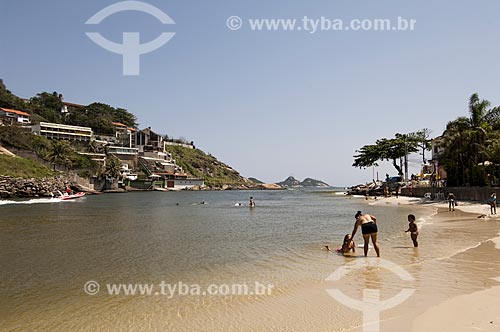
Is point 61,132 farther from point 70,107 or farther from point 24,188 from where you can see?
point 24,188

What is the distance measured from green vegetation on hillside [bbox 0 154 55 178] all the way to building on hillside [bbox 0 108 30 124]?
46.5 metres

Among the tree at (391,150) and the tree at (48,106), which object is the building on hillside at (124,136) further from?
the tree at (391,150)

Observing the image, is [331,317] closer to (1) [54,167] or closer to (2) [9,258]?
(2) [9,258]

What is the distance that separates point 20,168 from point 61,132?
2169 inches

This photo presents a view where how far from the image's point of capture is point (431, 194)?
188ft

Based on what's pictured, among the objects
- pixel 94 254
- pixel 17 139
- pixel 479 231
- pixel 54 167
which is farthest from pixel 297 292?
pixel 17 139

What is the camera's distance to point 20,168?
80125mm

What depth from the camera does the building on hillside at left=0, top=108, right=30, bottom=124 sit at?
123912 mm

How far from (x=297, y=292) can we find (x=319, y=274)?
2.15m

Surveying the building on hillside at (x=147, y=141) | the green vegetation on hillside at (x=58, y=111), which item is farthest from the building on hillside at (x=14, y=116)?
the building on hillside at (x=147, y=141)

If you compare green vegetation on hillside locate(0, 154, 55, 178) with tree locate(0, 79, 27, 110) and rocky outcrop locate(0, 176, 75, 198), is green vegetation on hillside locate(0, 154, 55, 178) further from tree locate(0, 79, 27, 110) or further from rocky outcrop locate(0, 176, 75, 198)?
tree locate(0, 79, 27, 110)

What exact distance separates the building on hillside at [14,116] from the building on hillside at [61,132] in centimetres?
611

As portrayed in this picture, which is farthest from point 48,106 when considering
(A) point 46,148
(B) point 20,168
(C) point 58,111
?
(B) point 20,168

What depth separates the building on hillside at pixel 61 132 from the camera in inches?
4993
